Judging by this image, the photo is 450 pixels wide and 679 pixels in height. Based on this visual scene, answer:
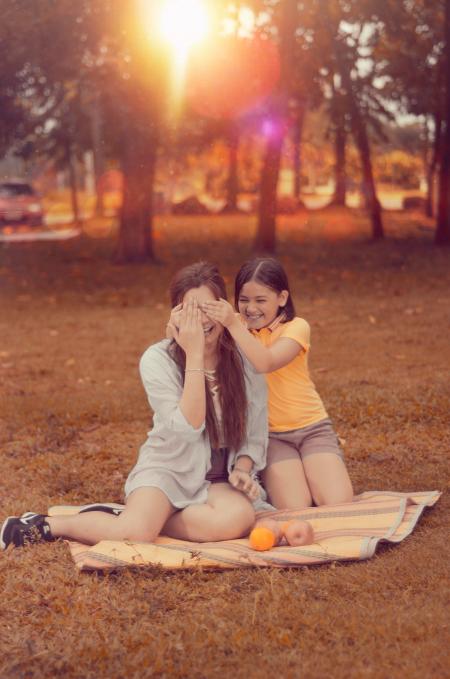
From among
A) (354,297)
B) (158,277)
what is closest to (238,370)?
(354,297)

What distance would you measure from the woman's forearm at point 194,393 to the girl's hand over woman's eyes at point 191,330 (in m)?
0.04

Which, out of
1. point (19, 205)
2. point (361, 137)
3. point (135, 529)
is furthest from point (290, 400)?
point (19, 205)

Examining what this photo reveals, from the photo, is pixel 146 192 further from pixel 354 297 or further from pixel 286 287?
pixel 286 287

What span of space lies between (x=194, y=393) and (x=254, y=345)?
39cm

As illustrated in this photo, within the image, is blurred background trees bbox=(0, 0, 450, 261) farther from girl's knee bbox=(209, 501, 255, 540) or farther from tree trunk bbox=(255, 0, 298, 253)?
girl's knee bbox=(209, 501, 255, 540)

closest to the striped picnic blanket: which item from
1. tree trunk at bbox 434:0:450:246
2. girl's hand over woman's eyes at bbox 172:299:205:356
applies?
girl's hand over woman's eyes at bbox 172:299:205:356

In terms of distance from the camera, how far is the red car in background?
30938 millimetres

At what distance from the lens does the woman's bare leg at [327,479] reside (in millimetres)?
4680

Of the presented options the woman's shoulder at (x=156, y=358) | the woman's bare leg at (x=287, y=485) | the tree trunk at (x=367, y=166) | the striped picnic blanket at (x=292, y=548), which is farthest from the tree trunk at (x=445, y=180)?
the woman's shoulder at (x=156, y=358)

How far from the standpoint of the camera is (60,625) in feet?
11.3

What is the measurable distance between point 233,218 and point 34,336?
75.9ft

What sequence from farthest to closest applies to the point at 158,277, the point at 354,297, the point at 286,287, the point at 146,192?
the point at 146,192, the point at 158,277, the point at 354,297, the point at 286,287

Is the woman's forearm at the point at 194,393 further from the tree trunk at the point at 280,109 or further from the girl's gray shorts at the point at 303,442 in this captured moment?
the tree trunk at the point at 280,109

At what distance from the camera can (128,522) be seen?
413 cm
